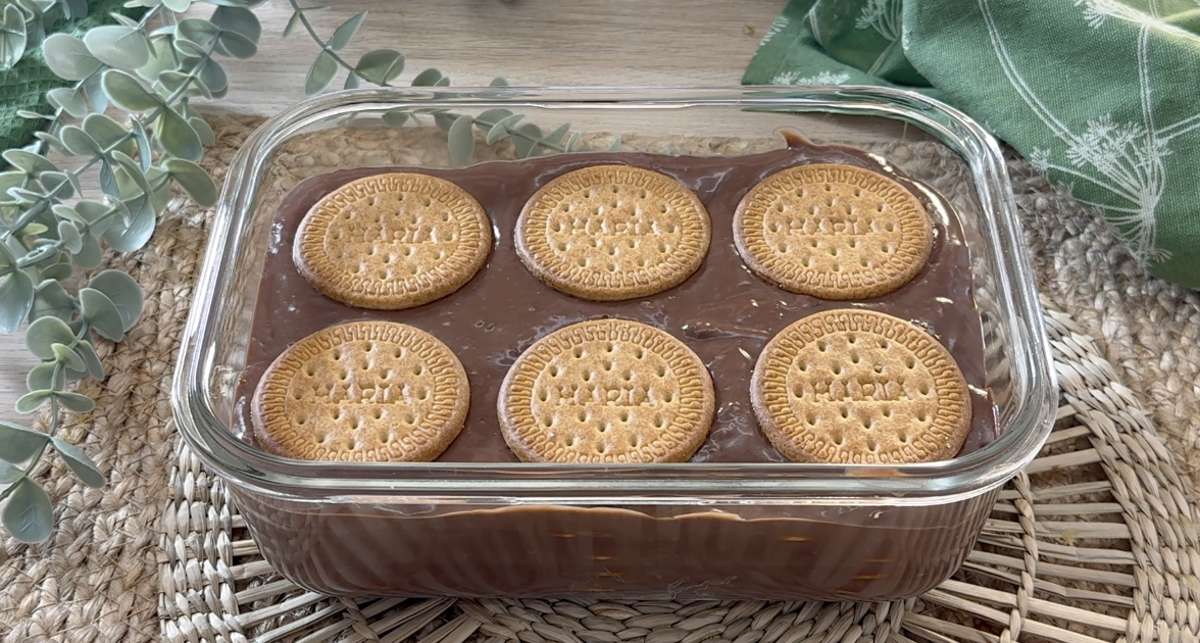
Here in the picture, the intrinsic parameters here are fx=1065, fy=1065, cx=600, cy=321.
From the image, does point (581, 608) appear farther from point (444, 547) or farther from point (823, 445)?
point (823, 445)

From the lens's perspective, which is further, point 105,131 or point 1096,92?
point 1096,92

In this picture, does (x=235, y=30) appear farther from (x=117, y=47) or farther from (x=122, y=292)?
(x=122, y=292)

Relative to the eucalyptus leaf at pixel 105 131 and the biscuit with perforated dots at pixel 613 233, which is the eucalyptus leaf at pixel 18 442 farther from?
the biscuit with perforated dots at pixel 613 233

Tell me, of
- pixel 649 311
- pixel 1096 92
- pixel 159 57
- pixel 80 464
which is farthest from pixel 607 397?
pixel 1096 92

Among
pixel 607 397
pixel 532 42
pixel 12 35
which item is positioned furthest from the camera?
pixel 532 42

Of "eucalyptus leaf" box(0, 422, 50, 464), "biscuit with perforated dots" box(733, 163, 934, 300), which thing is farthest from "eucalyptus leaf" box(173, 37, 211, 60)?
"biscuit with perforated dots" box(733, 163, 934, 300)

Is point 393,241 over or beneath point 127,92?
beneath

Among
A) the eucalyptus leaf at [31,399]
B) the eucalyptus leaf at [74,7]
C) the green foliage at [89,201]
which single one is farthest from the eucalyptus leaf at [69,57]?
the eucalyptus leaf at [31,399]

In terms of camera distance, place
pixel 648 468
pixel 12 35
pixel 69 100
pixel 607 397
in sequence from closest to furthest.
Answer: pixel 648 468
pixel 607 397
pixel 69 100
pixel 12 35

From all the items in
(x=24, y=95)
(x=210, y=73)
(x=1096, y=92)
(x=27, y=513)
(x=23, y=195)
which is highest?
(x=1096, y=92)
